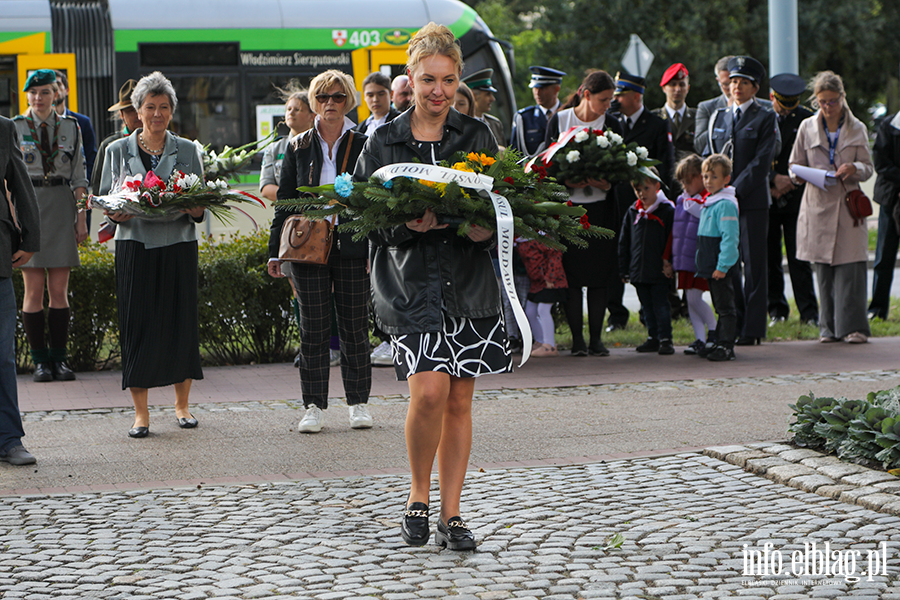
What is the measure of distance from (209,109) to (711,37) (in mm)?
23347

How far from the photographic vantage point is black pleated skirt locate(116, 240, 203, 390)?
6.81 metres

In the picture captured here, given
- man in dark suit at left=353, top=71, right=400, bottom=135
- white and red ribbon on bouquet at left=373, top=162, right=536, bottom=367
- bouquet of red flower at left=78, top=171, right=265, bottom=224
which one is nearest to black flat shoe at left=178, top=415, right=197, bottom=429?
bouquet of red flower at left=78, top=171, right=265, bottom=224

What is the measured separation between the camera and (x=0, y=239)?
6.07 m

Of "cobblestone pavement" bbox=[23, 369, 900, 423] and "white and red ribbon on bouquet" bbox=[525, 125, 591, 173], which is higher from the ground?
"white and red ribbon on bouquet" bbox=[525, 125, 591, 173]

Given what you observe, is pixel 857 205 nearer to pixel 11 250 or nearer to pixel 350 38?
pixel 11 250

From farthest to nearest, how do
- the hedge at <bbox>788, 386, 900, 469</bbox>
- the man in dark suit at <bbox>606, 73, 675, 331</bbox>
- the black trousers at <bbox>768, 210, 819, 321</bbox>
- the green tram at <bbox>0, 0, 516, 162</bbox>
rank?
the green tram at <bbox>0, 0, 516, 162</bbox> < the black trousers at <bbox>768, 210, 819, 321</bbox> < the man in dark suit at <bbox>606, 73, 675, 331</bbox> < the hedge at <bbox>788, 386, 900, 469</bbox>

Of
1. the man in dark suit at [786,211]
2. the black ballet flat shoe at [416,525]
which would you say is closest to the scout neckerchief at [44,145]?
the black ballet flat shoe at [416,525]

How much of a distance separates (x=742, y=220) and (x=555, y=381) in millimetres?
2729

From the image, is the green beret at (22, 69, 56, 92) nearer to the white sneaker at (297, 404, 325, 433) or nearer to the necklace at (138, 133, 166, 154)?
the necklace at (138, 133, 166, 154)

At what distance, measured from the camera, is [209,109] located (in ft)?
50.1

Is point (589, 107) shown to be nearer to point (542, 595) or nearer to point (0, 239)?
point (0, 239)

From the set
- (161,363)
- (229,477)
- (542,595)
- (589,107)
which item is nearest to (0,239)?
(161,363)

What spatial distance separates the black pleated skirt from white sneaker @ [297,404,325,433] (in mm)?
819

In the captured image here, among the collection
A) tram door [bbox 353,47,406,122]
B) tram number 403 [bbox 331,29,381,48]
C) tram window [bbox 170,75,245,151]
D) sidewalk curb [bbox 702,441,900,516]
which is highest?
tram number 403 [bbox 331,29,381,48]
